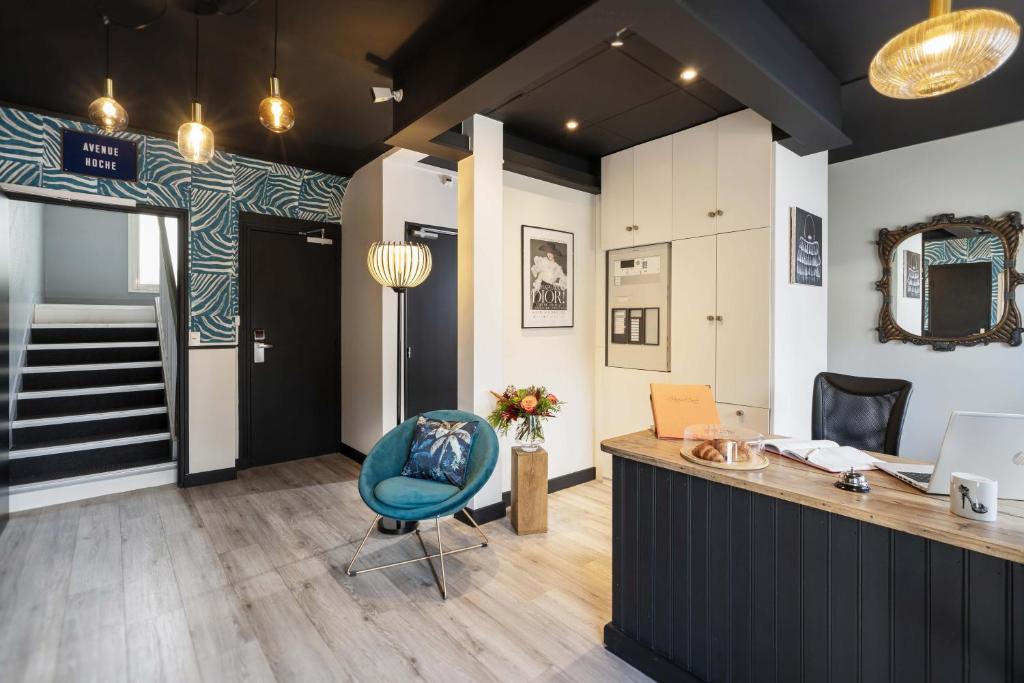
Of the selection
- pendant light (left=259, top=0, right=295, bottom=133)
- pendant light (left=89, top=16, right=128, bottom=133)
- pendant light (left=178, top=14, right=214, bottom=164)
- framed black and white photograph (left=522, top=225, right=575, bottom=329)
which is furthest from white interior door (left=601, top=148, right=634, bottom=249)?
pendant light (left=89, top=16, right=128, bottom=133)

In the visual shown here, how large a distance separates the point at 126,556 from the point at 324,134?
309cm

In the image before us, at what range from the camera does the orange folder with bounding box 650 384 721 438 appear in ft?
6.95

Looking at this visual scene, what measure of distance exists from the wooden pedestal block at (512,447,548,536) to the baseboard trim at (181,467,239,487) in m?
2.60

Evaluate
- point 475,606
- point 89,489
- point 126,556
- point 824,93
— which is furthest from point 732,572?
point 89,489

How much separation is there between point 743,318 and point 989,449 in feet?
6.27

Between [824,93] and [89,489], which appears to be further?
[89,489]

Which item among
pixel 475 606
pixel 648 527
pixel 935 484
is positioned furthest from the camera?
pixel 475 606

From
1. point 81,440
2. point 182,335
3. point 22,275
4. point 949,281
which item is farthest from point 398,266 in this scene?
point 22,275

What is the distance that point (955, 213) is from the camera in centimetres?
343

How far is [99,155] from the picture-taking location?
3641 millimetres

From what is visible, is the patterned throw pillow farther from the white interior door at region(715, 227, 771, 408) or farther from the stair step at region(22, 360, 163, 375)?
the stair step at region(22, 360, 163, 375)

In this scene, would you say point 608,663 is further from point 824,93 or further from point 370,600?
point 824,93

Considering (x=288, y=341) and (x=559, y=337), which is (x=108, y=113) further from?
(x=559, y=337)

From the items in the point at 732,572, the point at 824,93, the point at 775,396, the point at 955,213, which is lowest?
the point at 732,572
